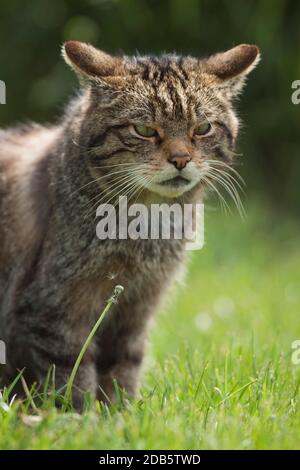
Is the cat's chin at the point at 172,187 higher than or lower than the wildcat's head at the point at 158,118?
lower

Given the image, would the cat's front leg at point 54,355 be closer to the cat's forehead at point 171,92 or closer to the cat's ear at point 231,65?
the cat's forehead at point 171,92

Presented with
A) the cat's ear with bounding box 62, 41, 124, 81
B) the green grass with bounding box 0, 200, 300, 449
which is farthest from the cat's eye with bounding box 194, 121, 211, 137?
the green grass with bounding box 0, 200, 300, 449

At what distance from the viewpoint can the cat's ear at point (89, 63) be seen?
3334mm

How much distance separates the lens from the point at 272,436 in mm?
2619

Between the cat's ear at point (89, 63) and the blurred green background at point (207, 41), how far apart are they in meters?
3.99

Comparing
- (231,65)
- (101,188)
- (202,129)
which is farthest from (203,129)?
(101,188)

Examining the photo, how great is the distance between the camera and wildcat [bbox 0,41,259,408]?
329 centimetres

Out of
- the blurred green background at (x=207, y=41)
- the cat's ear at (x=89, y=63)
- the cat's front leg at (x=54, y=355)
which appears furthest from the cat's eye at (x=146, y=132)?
the blurred green background at (x=207, y=41)

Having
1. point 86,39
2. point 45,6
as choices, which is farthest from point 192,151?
point 45,6

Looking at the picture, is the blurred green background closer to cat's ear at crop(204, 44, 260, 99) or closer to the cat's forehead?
cat's ear at crop(204, 44, 260, 99)
